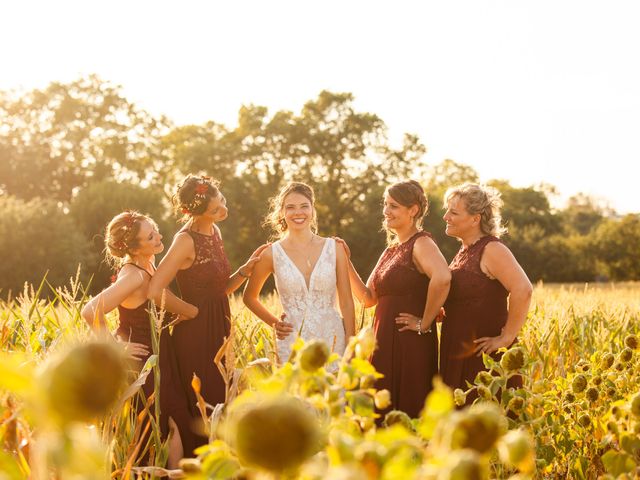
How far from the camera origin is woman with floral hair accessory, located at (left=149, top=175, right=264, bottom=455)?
4.84 metres

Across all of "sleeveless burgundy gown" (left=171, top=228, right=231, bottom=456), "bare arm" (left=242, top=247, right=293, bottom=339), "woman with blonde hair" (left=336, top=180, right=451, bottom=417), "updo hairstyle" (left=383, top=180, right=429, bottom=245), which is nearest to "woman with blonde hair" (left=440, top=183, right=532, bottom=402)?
"woman with blonde hair" (left=336, top=180, right=451, bottom=417)

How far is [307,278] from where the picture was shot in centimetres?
539

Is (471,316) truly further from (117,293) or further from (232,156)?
(232,156)

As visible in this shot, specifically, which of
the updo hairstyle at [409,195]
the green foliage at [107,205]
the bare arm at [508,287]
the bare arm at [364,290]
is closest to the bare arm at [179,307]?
the bare arm at [364,290]

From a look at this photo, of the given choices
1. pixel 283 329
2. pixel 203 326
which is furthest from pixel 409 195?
pixel 203 326

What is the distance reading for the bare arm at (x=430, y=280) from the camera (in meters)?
4.78

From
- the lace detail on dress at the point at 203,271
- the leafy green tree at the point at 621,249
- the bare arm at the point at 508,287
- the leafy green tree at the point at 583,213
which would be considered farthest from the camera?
the leafy green tree at the point at 583,213

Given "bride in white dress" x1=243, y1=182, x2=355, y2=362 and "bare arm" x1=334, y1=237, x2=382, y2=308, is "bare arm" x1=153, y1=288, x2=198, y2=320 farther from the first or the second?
"bare arm" x1=334, y1=237, x2=382, y2=308

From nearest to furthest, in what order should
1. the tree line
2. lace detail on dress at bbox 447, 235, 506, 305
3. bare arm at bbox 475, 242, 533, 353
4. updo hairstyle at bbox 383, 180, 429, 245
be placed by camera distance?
1. bare arm at bbox 475, 242, 533, 353
2. lace detail on dress at bbox 447, 235, 506, 305
3. updo hairstyle at bbox 383, 180, 429, 245
4. the tree line

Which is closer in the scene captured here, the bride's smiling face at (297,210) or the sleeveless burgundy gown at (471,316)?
the sleeveless burgundy gown at (471,316)

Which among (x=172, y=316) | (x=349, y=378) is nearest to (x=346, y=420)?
(x=349, y=378)

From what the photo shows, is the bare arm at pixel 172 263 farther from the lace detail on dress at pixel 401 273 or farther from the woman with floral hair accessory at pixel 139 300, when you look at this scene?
the lace detail on dress at pixel 401 273

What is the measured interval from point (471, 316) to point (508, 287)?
1.00 ft

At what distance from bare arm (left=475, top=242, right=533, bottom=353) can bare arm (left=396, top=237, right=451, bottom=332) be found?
0.30 metres
